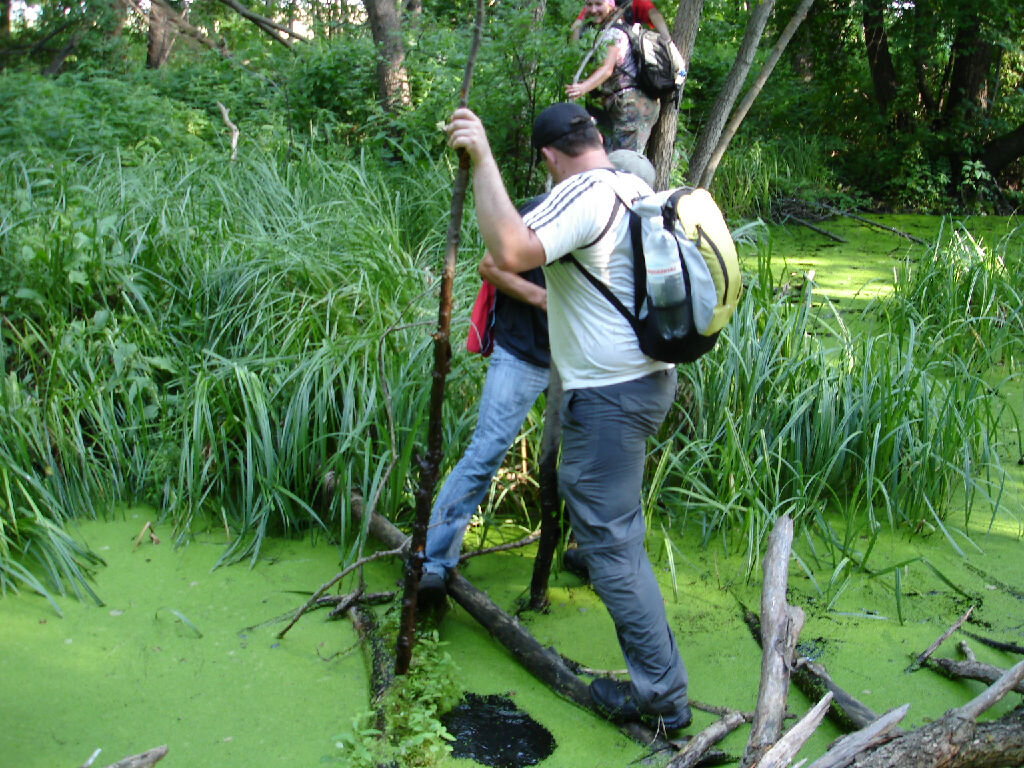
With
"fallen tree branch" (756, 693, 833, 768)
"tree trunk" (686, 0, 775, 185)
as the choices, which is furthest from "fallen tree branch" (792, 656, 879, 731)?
"tree trunk" (686, 0, 775, 185)

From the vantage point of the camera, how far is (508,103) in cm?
532

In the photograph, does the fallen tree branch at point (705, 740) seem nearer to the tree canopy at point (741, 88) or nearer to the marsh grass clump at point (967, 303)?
the marsh grass clump at point (967, 303)

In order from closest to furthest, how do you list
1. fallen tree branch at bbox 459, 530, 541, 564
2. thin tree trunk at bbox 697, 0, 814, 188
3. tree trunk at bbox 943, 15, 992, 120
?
fallen tree branch at bbox 459, 530, 541, 564, thin tree trunk at bbox 697, 0, 814, 188, tree trunk at bbox 943, 15, 992, 120

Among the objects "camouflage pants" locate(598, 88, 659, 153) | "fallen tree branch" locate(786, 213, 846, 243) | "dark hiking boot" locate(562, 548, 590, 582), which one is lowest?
"dark hiking boot" locate(562, 548, 590, 582)

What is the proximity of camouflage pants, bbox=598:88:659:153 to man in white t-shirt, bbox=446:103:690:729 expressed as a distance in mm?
2670

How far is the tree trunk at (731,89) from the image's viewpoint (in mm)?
4684

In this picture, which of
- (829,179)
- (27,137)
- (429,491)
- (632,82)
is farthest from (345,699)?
(829,179)

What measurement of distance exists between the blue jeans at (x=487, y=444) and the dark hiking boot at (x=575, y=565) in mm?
481

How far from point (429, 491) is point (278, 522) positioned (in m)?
1.22

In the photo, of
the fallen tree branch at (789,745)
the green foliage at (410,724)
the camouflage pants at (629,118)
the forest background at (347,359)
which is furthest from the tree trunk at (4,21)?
the fallen tree branch at (789,745)

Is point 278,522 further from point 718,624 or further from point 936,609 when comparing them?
point 936,609

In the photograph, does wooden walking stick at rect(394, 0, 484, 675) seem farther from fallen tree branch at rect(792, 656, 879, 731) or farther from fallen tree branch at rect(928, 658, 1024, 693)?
fallen tree branch at rect(928, 658, 1024, 693)

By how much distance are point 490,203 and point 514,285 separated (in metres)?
0.76

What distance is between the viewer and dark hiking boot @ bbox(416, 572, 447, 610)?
2928 mm
